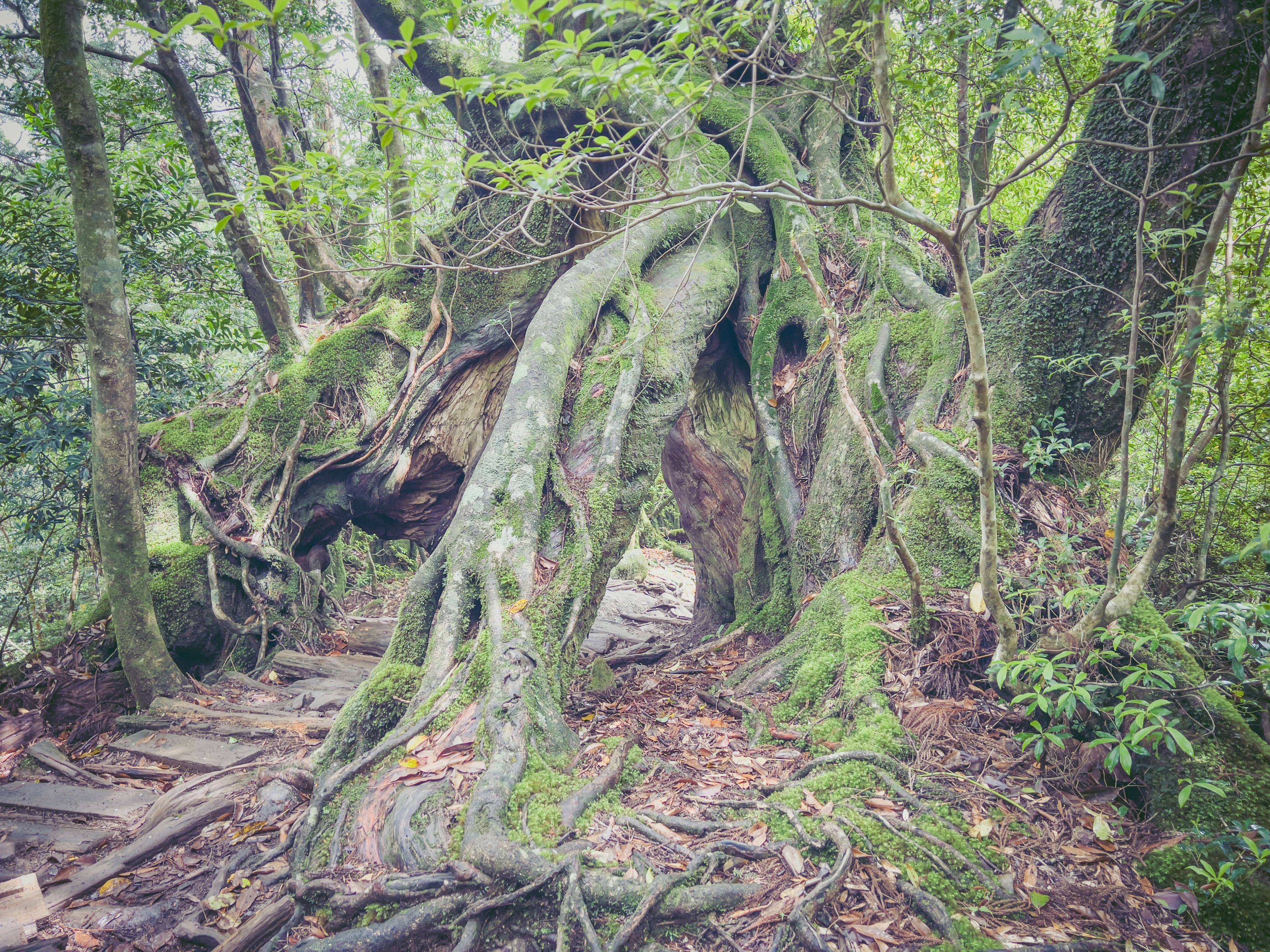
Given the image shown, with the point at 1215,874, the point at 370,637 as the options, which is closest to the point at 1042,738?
the point at 1215,874

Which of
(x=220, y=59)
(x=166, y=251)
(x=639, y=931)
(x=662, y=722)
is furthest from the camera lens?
→ (x=220, y=59)

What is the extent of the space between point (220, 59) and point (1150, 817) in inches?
570

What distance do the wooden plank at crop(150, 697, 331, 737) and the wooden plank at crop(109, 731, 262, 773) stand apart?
0.52 feet

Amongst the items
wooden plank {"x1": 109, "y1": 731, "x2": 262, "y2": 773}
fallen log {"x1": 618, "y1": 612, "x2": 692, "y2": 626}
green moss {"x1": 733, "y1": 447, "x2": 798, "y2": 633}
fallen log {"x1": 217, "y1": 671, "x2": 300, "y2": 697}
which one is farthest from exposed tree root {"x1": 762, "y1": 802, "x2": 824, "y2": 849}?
fallen log {"x1": 618, "y1": 612, "x2": 692, "y2": 626}

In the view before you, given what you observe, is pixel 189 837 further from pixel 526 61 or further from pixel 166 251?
pixel 526 61

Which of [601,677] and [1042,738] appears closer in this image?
[1042,738]

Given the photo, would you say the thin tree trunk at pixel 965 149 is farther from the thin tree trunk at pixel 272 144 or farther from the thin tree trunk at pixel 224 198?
the thin tree trunk at pixel 272 144

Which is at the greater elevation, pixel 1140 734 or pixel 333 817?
pixel 1140 734

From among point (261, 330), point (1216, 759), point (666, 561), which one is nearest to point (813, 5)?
point (1216, 759)

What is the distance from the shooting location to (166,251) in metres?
6.86

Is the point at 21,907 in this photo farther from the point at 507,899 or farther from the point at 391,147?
the point at 391,147

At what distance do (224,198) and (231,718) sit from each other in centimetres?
460

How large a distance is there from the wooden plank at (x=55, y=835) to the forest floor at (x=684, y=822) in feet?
0.03

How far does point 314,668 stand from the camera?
Result: 18.8 ft
